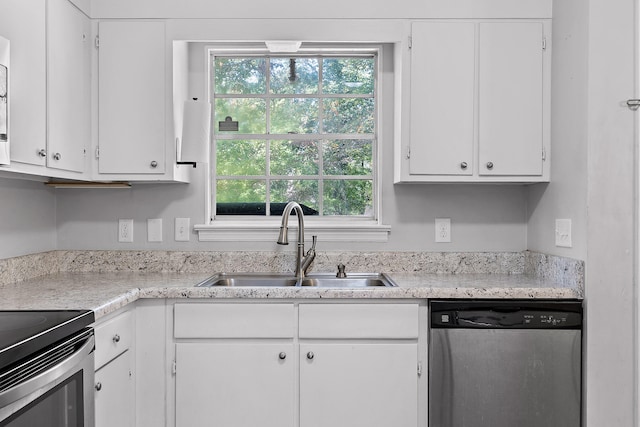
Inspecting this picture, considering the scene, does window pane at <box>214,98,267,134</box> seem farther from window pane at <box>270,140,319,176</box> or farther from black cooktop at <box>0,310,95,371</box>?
black cooktop at <box>0,310,95,371</box>

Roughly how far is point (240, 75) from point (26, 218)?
4.28 feet

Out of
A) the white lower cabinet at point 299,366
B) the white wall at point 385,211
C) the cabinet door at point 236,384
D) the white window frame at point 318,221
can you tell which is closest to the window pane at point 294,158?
the white window frame at point 318,221

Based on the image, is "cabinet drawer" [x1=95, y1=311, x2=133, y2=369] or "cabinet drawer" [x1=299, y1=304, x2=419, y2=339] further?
"cabinet drawer" [x1=299, y1=304, x2=419, y2=339]

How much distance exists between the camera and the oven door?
110 centimetres

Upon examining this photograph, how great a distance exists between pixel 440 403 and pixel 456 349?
0.23 metres

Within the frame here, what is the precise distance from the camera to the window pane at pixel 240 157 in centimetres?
270

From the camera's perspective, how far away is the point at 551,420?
198 cm

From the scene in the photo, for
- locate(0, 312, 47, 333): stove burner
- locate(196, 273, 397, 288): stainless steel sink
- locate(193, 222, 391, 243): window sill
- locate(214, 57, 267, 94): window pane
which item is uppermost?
locate(214, 57, 267, 94): window pane

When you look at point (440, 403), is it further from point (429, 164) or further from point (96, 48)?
point (96, 48)

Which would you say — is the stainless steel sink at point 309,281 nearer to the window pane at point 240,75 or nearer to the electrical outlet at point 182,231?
the electrical outlet at point 182,231

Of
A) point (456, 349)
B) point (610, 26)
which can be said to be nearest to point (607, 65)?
point (610, 26)

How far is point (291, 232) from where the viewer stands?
2.60 metres

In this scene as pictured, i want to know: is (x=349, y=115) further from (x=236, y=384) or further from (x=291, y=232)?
(x=236, y=384)

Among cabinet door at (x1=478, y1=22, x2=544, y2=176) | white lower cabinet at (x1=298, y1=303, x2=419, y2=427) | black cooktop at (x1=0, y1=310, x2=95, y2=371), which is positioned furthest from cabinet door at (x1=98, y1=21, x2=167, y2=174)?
cabinet door at (x1=478, y1=22, x2=544, y2=176)
